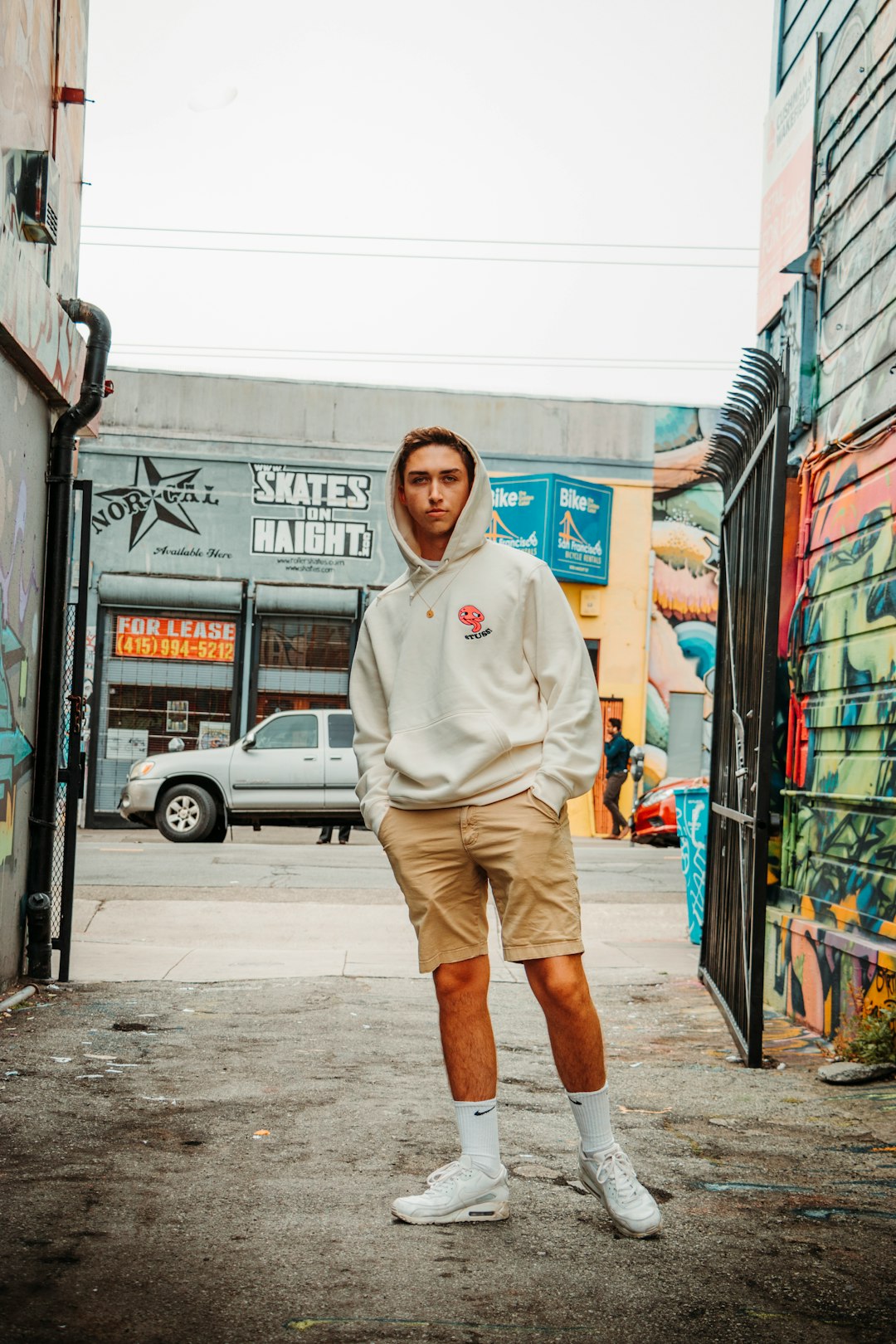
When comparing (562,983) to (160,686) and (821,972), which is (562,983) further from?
(160,686)

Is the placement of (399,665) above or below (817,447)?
below

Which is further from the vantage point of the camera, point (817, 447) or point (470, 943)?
point (817, 447)

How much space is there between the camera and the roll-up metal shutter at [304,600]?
73.7ft

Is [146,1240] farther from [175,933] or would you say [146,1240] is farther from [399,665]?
[175,933]

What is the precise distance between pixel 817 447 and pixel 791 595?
0.75m

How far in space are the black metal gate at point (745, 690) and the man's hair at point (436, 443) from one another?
199 centimetres

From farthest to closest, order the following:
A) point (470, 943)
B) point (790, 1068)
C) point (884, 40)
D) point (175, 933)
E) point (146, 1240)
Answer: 1. point (175, 933)
2. point (884, 40)
3. point (790, 1068)
4. point (470, 943)
5. point (146, 1240)

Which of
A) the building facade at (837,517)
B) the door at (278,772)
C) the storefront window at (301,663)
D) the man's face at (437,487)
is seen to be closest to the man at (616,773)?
the storefront window at (301,663)

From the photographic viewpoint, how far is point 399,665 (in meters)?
3.58

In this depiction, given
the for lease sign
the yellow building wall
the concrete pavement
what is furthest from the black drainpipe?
the yellow building wall

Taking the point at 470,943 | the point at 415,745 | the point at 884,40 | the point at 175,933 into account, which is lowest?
the point at 175,933

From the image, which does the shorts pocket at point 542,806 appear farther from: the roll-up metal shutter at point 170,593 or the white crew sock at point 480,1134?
the roll-up metal shutter at point 170,593

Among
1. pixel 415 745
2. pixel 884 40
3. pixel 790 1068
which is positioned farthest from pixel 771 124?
pixel 415 745

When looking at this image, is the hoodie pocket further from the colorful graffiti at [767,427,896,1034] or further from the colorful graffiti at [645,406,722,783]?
the colorful graffiti at [645,406,722,783]
